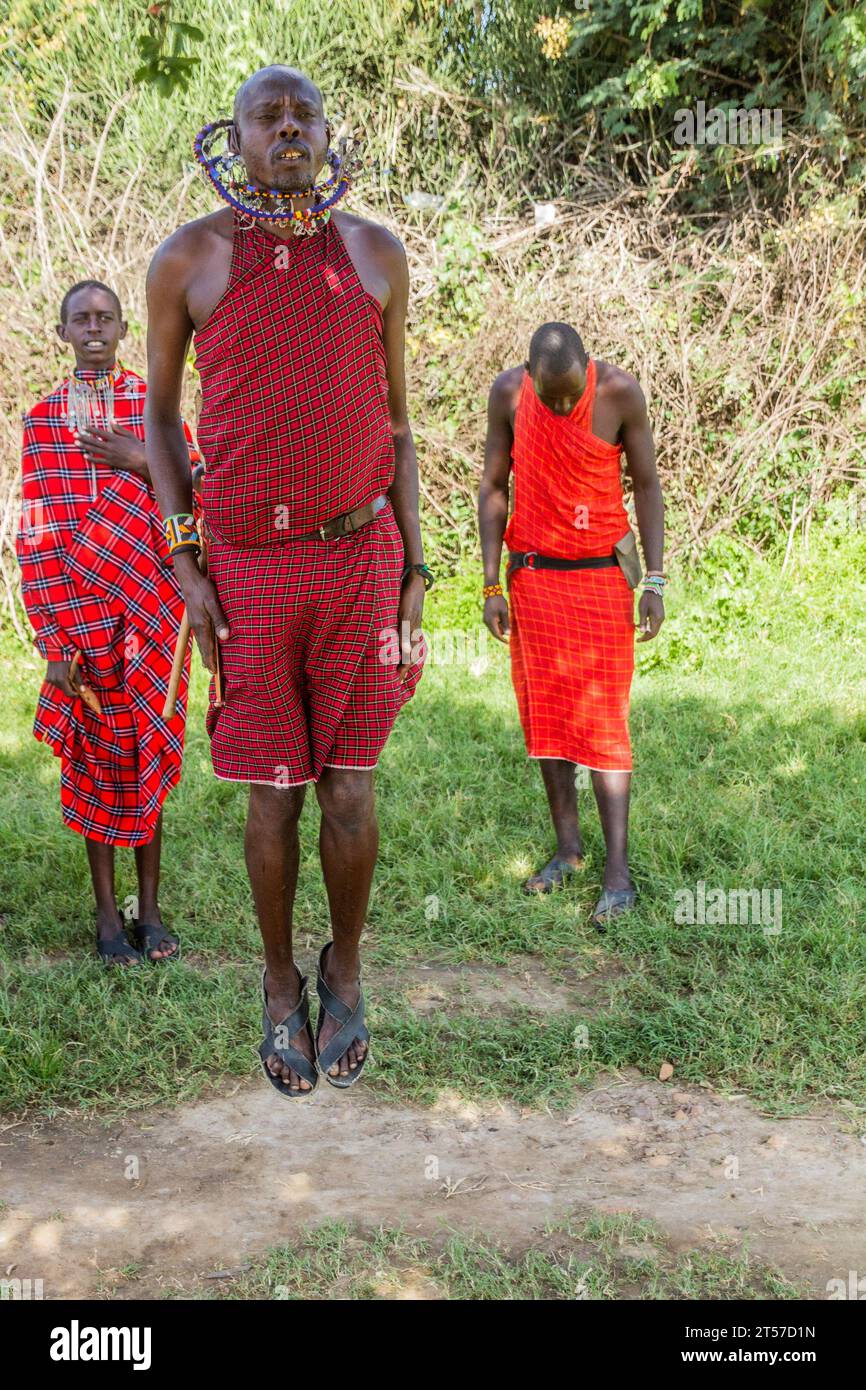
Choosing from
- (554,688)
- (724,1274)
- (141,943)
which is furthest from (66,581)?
(724,1274)

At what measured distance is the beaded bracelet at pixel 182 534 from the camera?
3166 millimetres

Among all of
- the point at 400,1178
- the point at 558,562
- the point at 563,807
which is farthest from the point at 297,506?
the point at 563,807

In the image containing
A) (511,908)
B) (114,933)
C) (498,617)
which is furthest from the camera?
(498,617)

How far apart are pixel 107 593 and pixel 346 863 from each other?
198 centimetres

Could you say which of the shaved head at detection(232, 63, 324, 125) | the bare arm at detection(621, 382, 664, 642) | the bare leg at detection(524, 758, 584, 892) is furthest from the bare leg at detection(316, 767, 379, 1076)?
the bare arm at detection(621, 382, 664, 642)

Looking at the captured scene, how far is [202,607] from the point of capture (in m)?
3.13

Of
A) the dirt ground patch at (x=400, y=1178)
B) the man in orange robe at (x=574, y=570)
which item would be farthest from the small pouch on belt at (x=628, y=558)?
the dirt ground patch at (x=400, y=1178)

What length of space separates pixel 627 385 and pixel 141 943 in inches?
115

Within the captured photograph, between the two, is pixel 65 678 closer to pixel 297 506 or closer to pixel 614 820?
pixel 297 506

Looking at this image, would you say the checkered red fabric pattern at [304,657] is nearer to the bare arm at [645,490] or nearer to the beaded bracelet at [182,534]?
the beaded bracelet at [182,534]

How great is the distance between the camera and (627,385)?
5270 mm

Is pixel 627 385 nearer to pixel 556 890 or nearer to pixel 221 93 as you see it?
pixel 556 890

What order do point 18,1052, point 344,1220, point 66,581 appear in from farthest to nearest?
1. point 66,581
2. point 18,1052
3. point 344,1220

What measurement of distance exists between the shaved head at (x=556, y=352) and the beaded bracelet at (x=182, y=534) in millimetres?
2281
